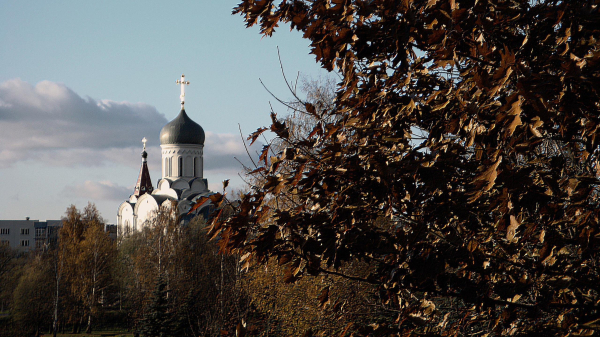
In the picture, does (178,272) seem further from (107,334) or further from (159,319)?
(159,319)

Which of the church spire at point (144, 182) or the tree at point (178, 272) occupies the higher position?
the church spire at point (144, 182)

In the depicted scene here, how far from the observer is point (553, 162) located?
2.48 meters

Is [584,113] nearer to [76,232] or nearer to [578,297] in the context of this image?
[578,297]

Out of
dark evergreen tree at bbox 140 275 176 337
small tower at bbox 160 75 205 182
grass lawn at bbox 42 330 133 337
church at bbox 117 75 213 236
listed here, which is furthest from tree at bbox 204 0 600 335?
small tower at bbox 160 75 205 182

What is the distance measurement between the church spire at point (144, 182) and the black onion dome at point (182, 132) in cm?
672

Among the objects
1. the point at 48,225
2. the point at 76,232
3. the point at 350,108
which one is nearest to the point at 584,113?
the point at 350,108

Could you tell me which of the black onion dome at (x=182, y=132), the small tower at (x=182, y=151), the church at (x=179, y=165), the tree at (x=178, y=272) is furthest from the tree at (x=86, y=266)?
the black onion dome at (x=182, y=132)

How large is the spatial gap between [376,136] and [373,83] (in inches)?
21.5

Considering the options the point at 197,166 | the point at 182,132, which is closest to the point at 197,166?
the point at 197,166

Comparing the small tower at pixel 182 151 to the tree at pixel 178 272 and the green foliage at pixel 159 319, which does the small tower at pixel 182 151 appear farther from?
the green foliage at pixel 159 319

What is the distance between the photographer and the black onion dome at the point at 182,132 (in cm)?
4250

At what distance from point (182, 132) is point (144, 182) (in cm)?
862

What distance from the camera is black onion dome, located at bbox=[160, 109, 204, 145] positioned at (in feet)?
139

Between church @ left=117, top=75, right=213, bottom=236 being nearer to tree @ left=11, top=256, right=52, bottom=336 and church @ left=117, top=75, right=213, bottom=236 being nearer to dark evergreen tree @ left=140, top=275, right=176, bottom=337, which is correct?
Result: tree @ left=11, top=256, right=52, bottom=336
